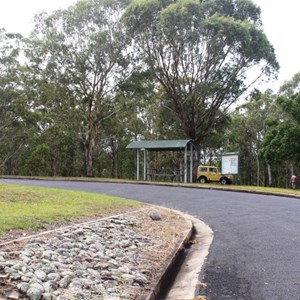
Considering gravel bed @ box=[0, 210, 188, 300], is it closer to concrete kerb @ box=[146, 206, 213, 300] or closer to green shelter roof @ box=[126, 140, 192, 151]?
concrete kerb @ box=[146, 206, 213, 300]

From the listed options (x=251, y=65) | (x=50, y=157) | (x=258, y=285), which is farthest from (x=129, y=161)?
(x=258, y=285)

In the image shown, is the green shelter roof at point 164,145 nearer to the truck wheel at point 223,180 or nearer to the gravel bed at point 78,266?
the truck wheel at point 223,180

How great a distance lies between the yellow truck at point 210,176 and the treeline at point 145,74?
Result: 8.79ft

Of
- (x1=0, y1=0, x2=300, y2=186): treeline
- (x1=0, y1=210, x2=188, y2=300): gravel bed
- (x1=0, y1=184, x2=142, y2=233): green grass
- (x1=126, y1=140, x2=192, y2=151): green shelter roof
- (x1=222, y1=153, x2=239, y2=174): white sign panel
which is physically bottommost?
(x1=0, y1=210, x2=188, y2=300): gravel bed

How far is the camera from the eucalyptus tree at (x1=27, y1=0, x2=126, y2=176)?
107 ft

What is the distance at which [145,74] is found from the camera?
34656mm

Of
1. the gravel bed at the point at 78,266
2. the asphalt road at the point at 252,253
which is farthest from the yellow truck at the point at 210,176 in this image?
the gravel bed at the point at 78,266

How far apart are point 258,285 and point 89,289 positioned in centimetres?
216

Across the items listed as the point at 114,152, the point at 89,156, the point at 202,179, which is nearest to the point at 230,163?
the point at 202,179

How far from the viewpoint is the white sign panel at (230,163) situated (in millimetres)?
28870

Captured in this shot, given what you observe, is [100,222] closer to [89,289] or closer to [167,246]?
[167,246]

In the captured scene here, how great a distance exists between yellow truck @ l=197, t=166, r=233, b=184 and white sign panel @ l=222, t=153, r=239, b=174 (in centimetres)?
592

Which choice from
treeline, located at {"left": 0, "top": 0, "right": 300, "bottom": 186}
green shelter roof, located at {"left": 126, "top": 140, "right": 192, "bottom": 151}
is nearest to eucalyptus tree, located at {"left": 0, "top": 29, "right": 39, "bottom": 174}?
treeline, located at {"left": 0, "top": 0, "right": 300, "bottom": 186}

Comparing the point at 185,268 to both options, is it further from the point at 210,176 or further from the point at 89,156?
the point at 89,156
